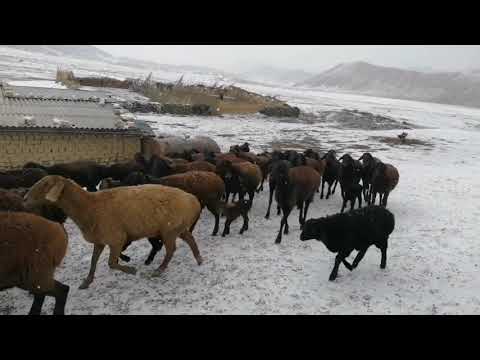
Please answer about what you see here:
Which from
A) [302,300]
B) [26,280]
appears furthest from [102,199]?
[302,300]

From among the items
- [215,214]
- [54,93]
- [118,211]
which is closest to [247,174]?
[215,214]

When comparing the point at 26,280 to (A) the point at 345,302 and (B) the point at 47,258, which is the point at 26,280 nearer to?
(B) the point at 47,258

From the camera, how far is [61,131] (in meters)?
10.9

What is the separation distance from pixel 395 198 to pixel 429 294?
230 inches

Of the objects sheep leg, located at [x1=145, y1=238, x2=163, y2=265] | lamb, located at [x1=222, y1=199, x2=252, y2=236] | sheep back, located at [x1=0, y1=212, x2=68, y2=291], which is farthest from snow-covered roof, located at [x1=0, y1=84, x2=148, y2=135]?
sheep back, located at [x1=0, y1=212, x2=68, y2=291]

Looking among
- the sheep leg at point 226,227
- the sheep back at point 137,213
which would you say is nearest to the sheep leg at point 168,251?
the sheep back at point 137,213

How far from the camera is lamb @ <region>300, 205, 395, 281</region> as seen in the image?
635 centimetres

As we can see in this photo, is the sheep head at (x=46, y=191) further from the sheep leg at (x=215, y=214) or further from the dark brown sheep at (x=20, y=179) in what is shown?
the sheep leg at (x=215, y=214)

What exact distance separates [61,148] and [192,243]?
6427mm

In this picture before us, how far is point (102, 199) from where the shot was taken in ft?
18.7

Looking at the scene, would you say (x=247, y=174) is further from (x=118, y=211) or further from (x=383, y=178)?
(x=118, y=211)

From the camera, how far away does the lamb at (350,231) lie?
6.35m

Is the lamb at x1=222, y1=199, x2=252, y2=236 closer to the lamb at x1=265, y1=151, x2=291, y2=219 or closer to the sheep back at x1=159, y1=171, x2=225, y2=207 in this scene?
the sheep back at x1=159, y1=171, x2=225, y2=207

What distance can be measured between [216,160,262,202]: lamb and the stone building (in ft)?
14.2
